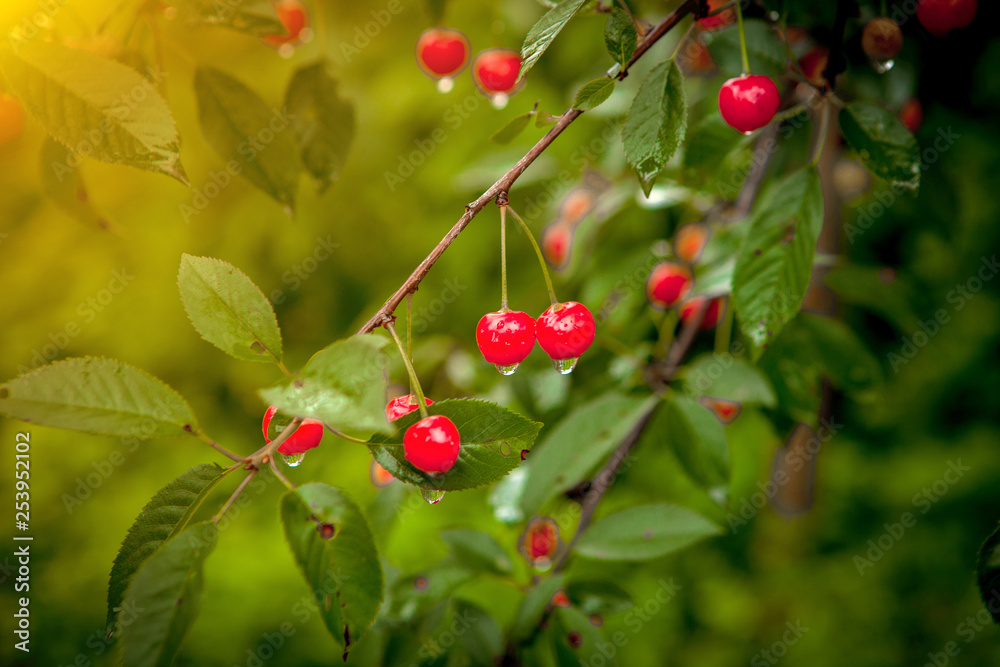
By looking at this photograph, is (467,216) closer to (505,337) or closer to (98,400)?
(505,337)

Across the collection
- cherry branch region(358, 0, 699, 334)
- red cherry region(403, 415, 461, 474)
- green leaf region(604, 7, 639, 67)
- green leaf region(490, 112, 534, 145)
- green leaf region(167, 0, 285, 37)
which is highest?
green leaf region(167, 0, 285, 37)

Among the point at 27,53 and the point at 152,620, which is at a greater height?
the point at 27,53

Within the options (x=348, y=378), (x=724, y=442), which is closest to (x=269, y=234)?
(x=724, y=442)

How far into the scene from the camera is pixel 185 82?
2438mm

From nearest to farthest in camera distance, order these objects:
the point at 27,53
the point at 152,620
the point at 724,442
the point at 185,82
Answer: the point at 152,620, the point at 27,53, the point at 724,442, the point at 185,82

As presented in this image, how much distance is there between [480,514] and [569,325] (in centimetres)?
157

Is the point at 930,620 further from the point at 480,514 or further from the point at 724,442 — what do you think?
the point at 724,442

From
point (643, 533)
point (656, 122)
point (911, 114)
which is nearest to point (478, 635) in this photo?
point (643, 533)

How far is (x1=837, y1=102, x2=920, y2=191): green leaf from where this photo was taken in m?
0.75

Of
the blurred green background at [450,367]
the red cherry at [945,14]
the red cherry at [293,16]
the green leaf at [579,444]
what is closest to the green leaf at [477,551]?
the green leaf at [579,444]

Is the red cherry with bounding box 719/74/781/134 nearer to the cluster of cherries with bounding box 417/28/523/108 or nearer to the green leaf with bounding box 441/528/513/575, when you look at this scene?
Result: the cluster of cherries with bounding box 417/28/523/108

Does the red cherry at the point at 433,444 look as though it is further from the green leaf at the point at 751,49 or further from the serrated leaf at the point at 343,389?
the green leaf at the point at 751,49

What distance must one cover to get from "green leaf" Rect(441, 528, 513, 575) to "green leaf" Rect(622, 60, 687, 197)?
29.7 inches

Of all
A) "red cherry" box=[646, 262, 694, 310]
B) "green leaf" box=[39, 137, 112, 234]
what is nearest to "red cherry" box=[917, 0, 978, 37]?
"red cherry" box=[646, 262, 694, 310]
